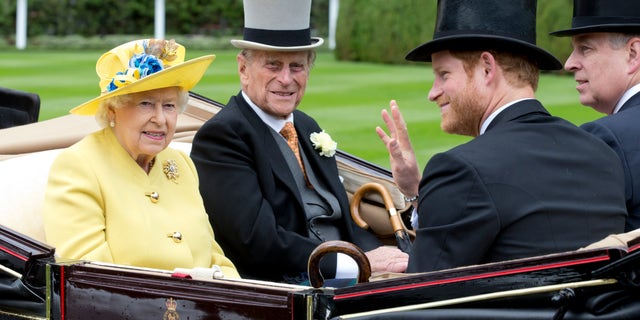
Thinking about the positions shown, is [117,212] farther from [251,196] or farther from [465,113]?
[465,113]

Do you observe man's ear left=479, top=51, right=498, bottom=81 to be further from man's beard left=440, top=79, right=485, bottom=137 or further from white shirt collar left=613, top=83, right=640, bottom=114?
white shirt collar left=613, top=83, right=640, bottom=114

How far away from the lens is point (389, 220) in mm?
4414

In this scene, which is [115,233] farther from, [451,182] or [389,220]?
[389,220]

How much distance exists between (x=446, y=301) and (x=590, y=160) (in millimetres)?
678

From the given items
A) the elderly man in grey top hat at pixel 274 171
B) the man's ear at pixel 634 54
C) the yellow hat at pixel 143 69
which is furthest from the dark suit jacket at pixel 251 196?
the man's ear at pixel 634 54

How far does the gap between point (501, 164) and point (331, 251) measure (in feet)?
1.57

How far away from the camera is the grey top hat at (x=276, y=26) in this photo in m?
4.14

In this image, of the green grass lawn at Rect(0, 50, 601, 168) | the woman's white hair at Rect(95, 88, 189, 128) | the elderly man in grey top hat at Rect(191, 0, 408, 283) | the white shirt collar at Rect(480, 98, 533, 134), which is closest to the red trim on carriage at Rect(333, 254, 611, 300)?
the white shirt collar at Rect(480, 98, 533, 134)

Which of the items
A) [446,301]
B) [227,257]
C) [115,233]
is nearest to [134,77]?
[115,233]

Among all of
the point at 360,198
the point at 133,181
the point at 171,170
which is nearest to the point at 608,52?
the point at 360,198

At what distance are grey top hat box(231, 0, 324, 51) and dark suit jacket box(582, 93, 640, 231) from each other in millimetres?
1154

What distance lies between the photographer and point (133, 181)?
3.43m

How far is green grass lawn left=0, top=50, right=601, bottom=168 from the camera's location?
1079cm

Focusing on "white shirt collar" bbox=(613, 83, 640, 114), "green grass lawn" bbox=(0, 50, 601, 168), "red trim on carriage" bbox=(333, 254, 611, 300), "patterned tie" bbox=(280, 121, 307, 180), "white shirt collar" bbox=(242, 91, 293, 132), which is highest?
"white shirt collar" bbox=(613, 83, 640, 114)
